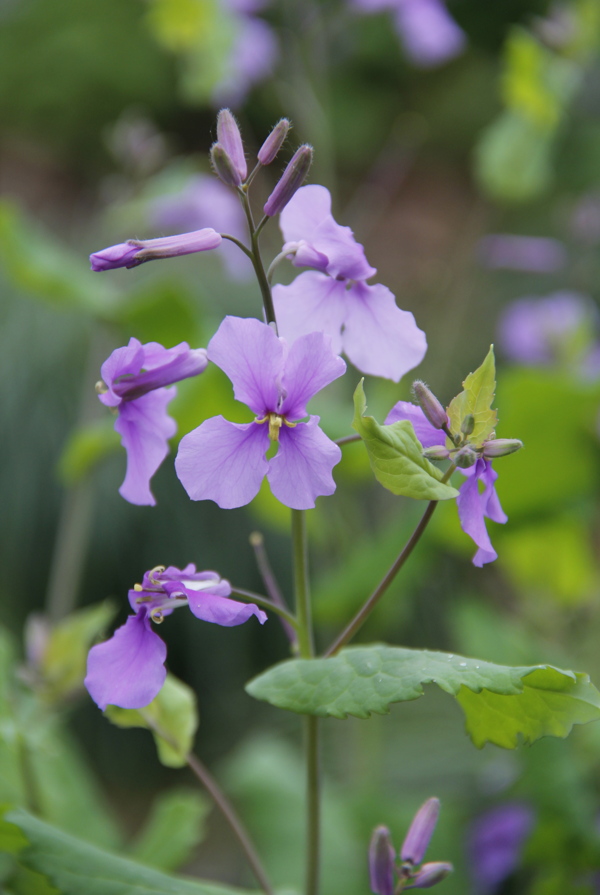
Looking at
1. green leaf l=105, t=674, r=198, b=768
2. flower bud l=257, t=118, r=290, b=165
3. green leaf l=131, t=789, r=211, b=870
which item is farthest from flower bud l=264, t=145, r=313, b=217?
green leaf l=131, t=789, r=211, b=870

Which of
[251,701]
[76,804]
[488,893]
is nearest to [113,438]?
[76,804]

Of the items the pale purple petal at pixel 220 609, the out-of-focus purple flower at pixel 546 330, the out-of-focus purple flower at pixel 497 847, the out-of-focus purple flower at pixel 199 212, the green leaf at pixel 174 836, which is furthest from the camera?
the out-of-focus purple flower at pixel 546 330

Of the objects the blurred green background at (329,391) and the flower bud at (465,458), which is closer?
the flower bud at (465,458)

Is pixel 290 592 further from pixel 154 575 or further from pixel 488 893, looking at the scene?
pixel 154 575

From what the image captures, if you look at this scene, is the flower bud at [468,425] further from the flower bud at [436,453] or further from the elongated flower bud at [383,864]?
the elongated flower bud at [383,864]

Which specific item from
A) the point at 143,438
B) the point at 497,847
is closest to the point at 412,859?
the point at 143,438

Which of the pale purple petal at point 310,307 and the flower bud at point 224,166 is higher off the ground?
the flower bud at point 224,166

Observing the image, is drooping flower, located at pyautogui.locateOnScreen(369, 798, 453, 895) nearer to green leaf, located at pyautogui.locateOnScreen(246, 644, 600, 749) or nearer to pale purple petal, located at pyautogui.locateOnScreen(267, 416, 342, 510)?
green leaf, located at pyautogui.locateOnScreen(246, 644, 600, 749)

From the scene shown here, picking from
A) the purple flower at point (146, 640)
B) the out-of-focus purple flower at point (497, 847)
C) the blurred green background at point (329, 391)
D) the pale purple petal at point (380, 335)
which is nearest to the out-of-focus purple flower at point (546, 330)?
the blurred green background at point (329, 391)

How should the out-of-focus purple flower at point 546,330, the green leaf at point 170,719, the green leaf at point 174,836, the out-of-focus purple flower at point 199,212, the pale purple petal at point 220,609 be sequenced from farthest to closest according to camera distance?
the out-of-focus purple flower at point 546,330 < the out-of-focus purple flower at point 199,212 < the green leaf at point 174,836 < the green leaf at point 170,719 < the pale purple petal at point 220,609
